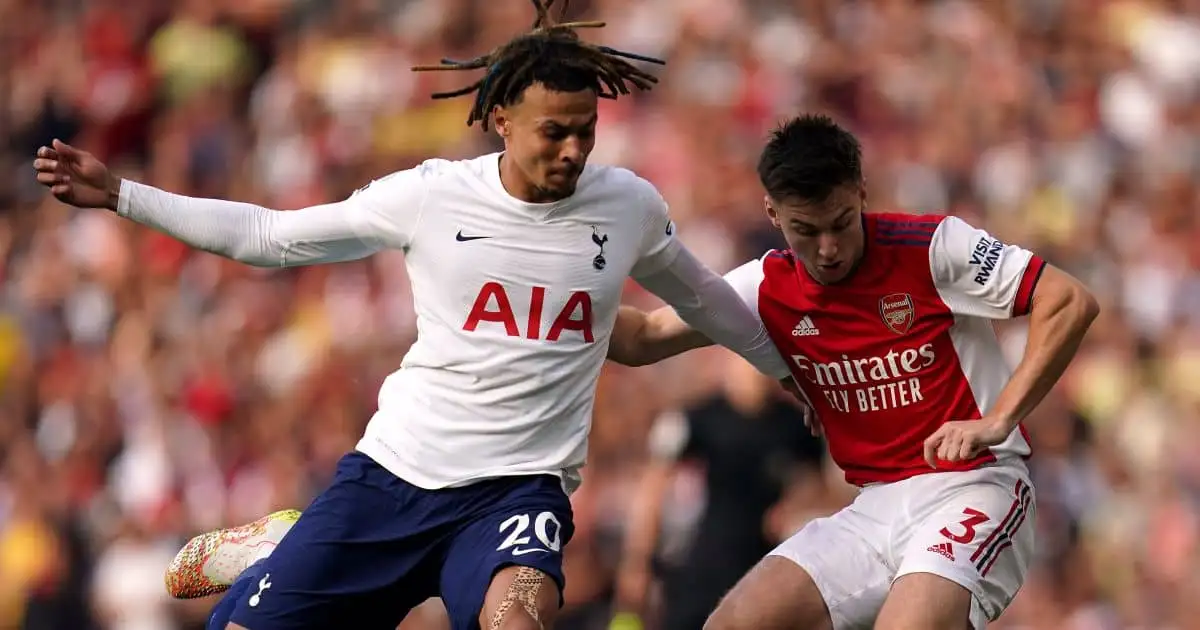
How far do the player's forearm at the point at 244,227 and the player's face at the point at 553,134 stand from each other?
656mm

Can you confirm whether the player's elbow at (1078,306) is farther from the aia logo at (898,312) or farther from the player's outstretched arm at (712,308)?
the player's outstretched arm at (712,308)

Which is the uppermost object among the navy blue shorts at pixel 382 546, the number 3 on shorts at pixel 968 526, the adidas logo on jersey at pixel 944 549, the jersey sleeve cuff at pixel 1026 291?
the jersey sleeve cuff at pixel 1026 291

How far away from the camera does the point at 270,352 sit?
13.7 meters

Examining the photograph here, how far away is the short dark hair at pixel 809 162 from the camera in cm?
680

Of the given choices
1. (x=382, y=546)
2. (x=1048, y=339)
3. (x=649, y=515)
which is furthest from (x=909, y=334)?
(x=649, y=515)

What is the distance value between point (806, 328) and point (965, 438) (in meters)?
0.95

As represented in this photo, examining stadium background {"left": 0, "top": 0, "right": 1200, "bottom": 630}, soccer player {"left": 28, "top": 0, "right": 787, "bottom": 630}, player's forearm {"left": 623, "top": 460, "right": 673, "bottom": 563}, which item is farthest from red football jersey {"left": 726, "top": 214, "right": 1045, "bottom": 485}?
stadium background {"left": 0, "top": 0, "right": 1200, "bottom": 630}

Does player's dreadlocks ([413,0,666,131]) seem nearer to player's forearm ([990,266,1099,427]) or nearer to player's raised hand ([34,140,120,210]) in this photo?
player's raised hand ([34,140,120,210])

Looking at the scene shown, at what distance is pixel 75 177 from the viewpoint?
21.6ft

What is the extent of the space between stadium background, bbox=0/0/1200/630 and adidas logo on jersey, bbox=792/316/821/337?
254 cm

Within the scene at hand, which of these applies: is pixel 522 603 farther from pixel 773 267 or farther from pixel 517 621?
pixel 773 267

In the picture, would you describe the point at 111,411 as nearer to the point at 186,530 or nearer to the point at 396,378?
the point at 186,530

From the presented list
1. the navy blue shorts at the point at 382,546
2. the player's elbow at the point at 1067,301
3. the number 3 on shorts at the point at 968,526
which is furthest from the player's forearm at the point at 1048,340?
the navy blue shorts at the point at 382,546

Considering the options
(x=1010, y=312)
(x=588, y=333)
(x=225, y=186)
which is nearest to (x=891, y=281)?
(x=1010, y=312)
